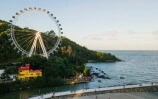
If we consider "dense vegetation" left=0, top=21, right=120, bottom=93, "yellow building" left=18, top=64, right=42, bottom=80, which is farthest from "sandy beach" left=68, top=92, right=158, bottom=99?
"yellow building" left=18, top=64, right=42, bottom=80

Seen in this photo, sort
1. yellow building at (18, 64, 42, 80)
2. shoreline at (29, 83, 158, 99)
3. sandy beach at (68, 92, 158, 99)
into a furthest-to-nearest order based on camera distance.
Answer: yellow building at (18, 64, 42, 80)
shoreline at (29, 83, 158, 99)
sandy beach at (68, 92, 158, 99)

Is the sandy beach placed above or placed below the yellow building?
below

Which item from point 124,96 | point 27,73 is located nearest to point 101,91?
point 124,96

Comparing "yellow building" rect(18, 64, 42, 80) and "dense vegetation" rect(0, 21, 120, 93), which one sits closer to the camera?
"dense vegetation" rect(0, 21, 120, 93)

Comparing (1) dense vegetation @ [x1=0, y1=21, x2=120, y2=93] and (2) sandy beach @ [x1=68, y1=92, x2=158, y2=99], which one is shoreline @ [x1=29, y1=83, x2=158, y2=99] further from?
(1) dense vegetation @ [x1=0, y1=21, x2=120, y2=93]

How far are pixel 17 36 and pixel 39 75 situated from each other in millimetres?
41999

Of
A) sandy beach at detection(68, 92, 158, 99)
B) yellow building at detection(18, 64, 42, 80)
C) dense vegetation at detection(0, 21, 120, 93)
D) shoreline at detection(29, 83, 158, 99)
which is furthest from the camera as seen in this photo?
yellow building at detection(18, 64, 42, 80)

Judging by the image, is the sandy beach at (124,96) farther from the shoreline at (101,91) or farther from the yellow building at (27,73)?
the yellow building at (27,73)

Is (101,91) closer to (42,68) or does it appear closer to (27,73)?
(27,73)

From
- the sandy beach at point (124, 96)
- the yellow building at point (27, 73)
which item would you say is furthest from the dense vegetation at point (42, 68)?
the sandy beach at point (124, 96)

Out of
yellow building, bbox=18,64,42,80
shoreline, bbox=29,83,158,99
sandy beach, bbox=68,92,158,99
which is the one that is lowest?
sandy beach, bbox=68,92,158,99

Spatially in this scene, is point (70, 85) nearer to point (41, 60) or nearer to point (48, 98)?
point (41, 60)

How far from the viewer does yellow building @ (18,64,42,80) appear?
82375mm

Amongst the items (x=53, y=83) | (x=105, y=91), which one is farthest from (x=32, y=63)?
(x=105, y=91)
